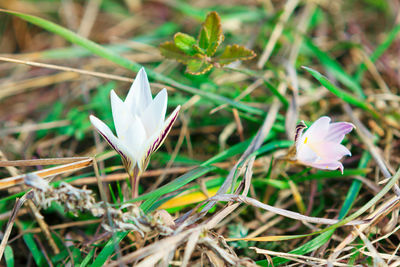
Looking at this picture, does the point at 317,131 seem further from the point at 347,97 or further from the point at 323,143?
the point at 347,97

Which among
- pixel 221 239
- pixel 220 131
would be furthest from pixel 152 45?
pixel 221 239

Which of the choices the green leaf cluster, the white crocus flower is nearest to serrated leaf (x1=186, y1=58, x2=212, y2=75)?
the green leaf cluster

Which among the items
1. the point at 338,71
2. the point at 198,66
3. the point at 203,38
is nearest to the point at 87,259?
the point at 198,66

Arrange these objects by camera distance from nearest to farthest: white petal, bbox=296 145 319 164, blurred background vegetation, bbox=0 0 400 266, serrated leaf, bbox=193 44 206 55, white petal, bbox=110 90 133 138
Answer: white petal, bbox=110 90 133 138
white petal, bbox=296 145 319 164
serrated leaf, bbox=193 44 206 55
blurred background vegetation, bbox=0 0 400 266

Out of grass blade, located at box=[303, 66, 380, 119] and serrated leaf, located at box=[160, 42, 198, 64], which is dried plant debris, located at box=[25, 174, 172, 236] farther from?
grass blade, located at box=[303, 66, 380, 119]

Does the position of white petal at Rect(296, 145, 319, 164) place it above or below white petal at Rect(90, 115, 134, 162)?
below

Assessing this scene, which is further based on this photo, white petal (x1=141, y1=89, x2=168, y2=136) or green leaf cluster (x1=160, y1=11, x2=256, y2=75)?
green leaf cluster (x1=160, y1=11, x2=256, y2=75)

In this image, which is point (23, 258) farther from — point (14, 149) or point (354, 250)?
point (354, 250)
